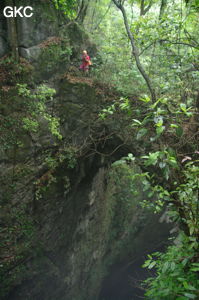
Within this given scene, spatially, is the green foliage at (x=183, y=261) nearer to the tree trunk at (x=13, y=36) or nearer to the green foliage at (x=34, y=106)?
the green foliage at (x=34, y=106)

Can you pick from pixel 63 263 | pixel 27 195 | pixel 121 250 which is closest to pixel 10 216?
pixel 27 195

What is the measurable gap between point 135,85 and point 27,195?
4808 millimetres

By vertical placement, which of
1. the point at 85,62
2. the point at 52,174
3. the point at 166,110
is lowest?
the point at 52,174

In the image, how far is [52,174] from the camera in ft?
21.4

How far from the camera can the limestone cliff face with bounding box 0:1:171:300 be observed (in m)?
5.62

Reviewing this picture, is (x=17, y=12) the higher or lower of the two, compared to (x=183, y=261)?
higher

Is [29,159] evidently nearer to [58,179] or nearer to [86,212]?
[58,179]

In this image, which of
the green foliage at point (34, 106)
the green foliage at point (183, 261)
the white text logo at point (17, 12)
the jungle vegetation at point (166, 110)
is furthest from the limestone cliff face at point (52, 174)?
the green foliage at point (183, 261)

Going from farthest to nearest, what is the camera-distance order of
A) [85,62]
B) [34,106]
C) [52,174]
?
[85,62]
[52,174]
[34,106]

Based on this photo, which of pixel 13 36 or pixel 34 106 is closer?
pixel 34 106

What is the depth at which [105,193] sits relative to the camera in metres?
10.4

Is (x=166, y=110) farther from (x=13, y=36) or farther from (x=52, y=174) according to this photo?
(x=13, y=36)

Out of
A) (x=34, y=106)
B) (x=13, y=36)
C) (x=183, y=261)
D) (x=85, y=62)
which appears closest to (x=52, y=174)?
(x=34, y=106)

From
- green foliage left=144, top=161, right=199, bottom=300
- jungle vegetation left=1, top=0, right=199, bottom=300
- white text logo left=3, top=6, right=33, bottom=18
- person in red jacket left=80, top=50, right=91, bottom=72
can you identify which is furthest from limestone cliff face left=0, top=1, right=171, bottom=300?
green foliage left=144, top=161, right=199, bottom=300
